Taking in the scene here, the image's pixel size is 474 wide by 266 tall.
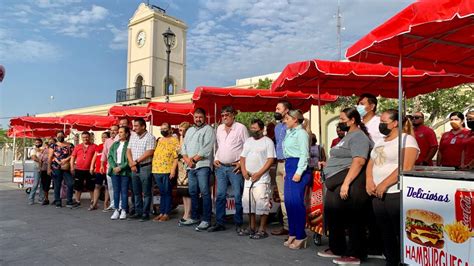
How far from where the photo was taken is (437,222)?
3475 mm

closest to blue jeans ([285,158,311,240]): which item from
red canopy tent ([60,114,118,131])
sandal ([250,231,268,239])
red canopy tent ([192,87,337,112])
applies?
sandal ([250,231,268,239])

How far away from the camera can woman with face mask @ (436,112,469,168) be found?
20.1 ft

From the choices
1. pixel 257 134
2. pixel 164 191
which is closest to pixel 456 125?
pixel 257 134

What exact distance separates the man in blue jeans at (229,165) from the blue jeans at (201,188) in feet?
0.55

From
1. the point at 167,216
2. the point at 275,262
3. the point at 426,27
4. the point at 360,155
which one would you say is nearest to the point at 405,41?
the point at 426,27

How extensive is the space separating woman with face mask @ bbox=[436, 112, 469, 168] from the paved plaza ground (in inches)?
95.7

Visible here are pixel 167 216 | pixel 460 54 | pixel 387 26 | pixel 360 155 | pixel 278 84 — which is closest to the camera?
pixel 387 26

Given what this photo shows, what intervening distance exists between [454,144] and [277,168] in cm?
284

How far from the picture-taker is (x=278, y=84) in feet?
22.5

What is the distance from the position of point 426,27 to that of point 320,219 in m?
2.83

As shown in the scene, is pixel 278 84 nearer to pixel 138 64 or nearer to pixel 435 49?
pixel 435 49

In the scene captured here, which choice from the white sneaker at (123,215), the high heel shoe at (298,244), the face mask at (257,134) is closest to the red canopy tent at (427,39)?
the face mask at (257,134)

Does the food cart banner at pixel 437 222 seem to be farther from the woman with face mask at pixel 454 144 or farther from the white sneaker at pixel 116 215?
the white sneaker at pixel 116 215

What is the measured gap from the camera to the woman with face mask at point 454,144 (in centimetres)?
612
